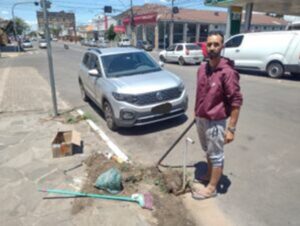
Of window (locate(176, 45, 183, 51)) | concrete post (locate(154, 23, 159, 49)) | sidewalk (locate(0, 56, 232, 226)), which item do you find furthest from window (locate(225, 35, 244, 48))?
concrete post (locate(154, 23, 159, 49))

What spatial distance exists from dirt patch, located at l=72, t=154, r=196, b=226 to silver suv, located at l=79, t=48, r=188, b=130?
46.9 inches

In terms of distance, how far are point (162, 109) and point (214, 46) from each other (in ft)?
8.77

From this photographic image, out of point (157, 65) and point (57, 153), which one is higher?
point (157, 65)

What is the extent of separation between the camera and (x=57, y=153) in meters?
4.56

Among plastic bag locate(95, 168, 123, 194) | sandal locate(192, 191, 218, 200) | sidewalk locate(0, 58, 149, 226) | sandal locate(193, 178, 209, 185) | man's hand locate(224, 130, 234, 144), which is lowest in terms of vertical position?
sidewalk locate(0, 58, 149, 226)

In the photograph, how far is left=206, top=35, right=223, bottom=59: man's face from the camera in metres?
2.72

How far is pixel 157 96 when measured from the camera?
17.2ft

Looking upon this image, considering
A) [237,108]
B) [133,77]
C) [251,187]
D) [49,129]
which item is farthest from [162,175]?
[49,129]

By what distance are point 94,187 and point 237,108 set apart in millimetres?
2170

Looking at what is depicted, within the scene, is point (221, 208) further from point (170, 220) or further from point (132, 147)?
point (132, 147)

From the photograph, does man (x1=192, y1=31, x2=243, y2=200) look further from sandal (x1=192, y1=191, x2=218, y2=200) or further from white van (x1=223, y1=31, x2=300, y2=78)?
white van (x1=223, y1=31, x2=300, y2=78)

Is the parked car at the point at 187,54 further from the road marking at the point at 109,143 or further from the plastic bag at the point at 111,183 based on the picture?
the plastic bag at the point at 111,183

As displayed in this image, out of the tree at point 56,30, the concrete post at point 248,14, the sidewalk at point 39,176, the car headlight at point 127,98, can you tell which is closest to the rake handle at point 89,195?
the sidewalk at point 39,176

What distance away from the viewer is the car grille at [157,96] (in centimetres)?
515
